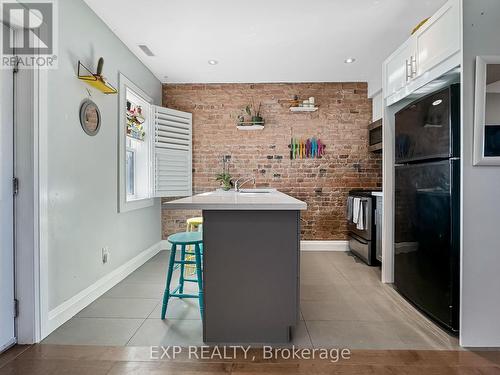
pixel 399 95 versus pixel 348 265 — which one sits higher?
pixel 399 95

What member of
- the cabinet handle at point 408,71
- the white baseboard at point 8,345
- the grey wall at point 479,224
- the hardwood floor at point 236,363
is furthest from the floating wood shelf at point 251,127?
the white baseboard at point 8,345

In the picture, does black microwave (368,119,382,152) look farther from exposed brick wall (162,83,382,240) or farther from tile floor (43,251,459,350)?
tile floor (43,251,459,350)

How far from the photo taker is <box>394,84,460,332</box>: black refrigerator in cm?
191

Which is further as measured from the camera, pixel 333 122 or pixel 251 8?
pixel 333 122

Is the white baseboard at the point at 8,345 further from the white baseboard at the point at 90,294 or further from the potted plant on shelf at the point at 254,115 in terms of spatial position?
the potted plant on shelf at the point at 254,115

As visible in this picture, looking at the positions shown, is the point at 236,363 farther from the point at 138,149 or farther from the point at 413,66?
the point at 138,149

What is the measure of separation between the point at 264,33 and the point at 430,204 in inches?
90.0

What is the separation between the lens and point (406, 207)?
8.21ft

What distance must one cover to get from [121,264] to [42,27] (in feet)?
7.65

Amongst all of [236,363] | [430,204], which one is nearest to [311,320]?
[236,363]

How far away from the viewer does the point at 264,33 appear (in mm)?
2945

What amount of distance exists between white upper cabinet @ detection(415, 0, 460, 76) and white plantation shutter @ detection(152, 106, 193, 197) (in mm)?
3139

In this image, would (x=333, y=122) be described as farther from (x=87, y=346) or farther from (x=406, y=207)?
(x=87, y=346)

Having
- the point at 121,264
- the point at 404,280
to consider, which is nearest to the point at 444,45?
the point at 404,280
